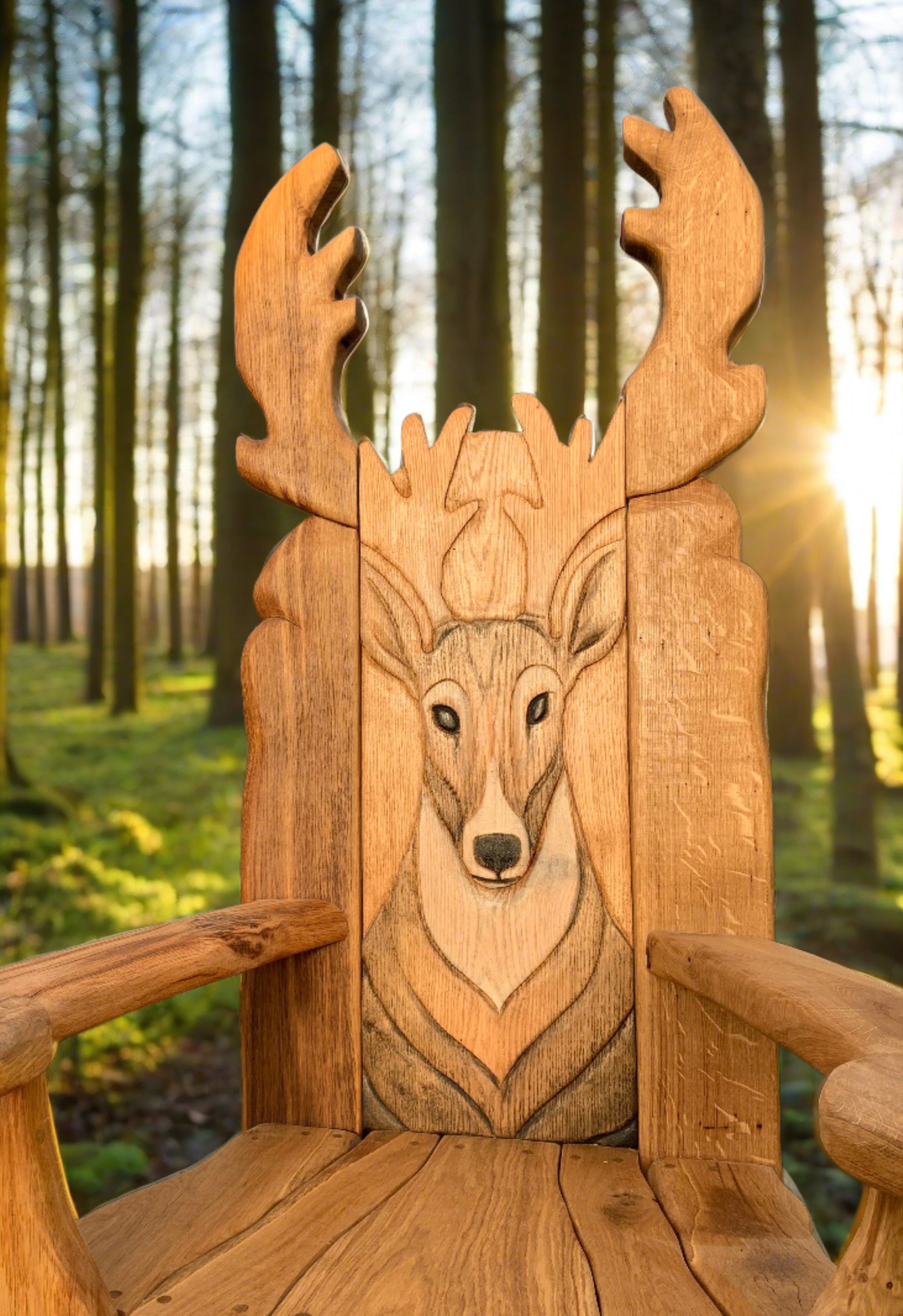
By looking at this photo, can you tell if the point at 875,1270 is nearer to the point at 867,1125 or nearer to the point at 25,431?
the point at 867,1125

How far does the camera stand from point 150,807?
6.02 m

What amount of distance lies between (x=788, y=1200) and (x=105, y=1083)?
2743mm

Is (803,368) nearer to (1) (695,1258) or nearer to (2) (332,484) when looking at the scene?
(2) (332,484)

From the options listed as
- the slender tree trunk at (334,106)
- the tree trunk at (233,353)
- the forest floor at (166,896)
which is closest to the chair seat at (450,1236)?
the forest floor at (166,896)

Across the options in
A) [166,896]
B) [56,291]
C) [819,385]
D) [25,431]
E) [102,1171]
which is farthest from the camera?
[25,431]

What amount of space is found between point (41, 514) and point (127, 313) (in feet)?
23.4

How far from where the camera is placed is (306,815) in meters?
1.38

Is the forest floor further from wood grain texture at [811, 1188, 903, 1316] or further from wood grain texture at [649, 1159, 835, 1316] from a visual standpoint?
wood grain texture at [811, 1188, 903, 1316]

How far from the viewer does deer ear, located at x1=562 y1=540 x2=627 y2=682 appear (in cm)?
134

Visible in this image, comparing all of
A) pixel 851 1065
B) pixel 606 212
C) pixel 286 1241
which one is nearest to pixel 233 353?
pixel 606 212

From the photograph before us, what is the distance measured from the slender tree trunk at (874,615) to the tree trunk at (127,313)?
6237mm

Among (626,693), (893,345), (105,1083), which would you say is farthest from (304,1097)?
(893,345)

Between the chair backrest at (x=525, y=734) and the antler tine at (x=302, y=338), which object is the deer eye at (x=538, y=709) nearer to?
the chair backrest at (x=525, y=734)

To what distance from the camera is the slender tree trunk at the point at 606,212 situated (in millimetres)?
5922
